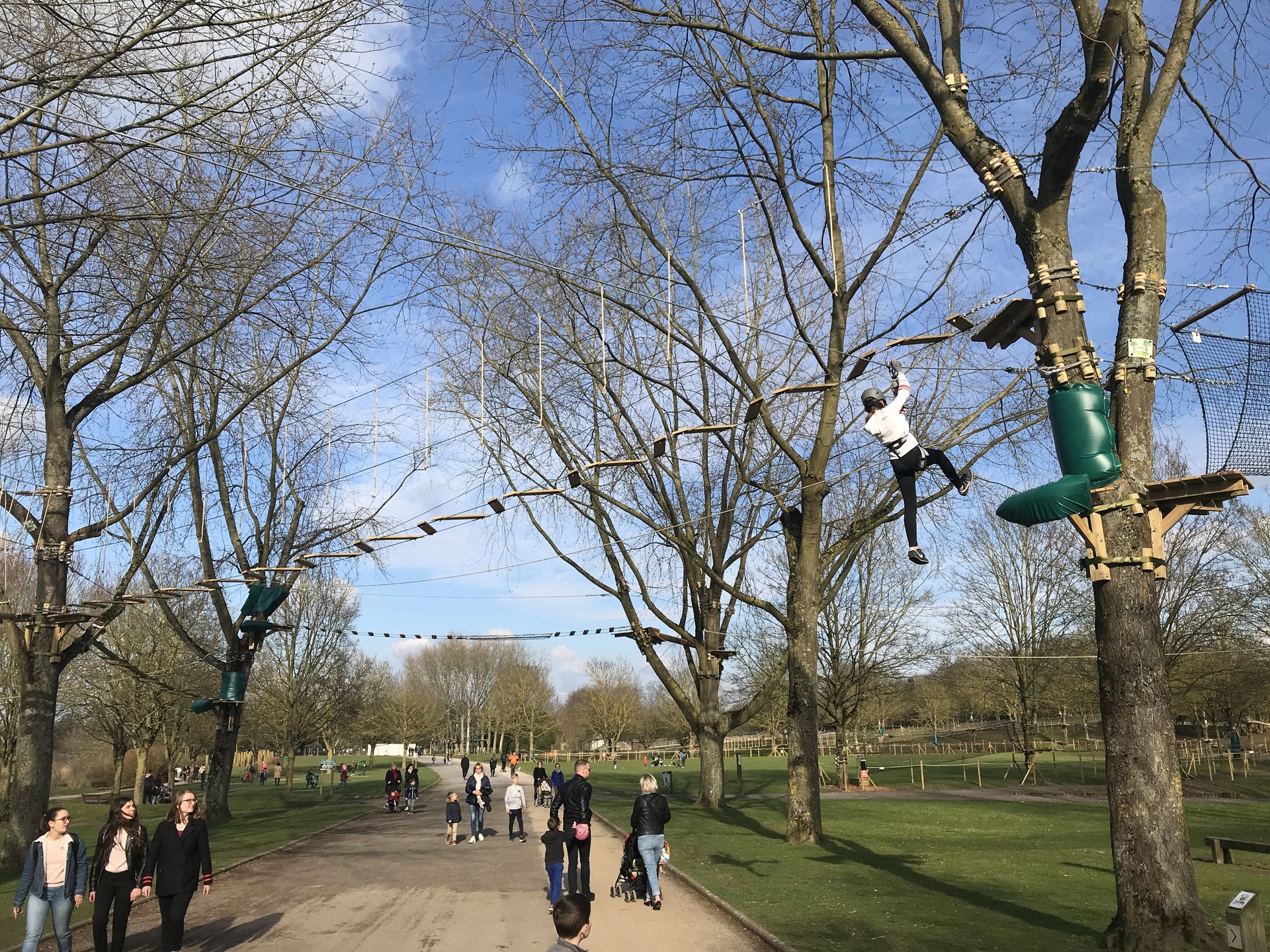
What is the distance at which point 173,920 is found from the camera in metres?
8.41

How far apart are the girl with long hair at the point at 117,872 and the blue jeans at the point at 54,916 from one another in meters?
0.22

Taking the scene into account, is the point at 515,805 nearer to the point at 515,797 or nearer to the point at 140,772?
the point at 515,797

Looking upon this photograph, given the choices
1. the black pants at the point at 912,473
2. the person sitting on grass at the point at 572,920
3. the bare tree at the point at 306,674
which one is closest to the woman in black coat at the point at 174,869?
the person sitting on grass at the point at 572,920

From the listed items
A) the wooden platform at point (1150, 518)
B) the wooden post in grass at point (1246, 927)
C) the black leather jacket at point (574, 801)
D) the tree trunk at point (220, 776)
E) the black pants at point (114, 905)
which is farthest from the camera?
the tree trunk at point (220, 776)

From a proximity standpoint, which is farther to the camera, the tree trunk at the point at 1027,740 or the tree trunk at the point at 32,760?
the tree trunk at the point at 1027,740

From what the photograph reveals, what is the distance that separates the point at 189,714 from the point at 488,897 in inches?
1336

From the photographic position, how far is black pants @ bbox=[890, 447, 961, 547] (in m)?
7.86

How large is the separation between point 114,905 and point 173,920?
64 cm

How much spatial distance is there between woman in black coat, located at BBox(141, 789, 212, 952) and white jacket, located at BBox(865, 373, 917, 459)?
23.6 feet

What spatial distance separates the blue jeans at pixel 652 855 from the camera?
11.0 meters

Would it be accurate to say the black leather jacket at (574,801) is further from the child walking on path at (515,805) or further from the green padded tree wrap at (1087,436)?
the child walking on path at (515,805)

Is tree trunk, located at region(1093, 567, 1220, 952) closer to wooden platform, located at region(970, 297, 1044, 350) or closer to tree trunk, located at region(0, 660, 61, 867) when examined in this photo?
wooden platform, located at region(970, 297, 1044, 350)

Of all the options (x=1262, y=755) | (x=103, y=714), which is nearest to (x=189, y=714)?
(x=103, y=714)

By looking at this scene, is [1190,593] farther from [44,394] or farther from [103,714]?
[103,714]
